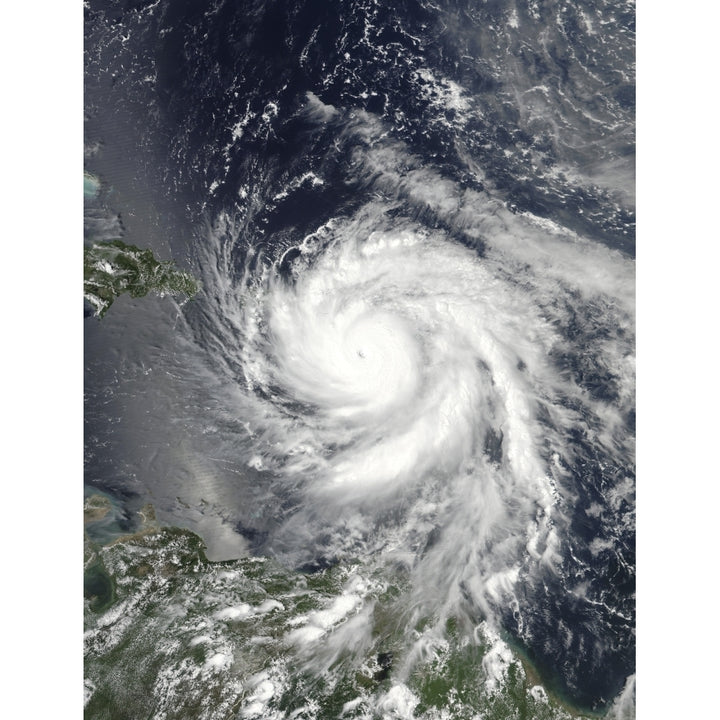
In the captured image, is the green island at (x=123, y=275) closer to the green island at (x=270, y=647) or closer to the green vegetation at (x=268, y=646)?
the green vegetation at (x=268, y=646)

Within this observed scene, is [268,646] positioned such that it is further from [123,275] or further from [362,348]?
[123,275]

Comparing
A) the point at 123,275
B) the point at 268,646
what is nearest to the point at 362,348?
the point at 123,275

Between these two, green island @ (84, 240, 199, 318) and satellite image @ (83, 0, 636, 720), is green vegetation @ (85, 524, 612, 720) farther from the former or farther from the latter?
green island @ (84, 240, 199, 318)

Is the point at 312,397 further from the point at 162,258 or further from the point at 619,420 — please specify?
the point at 619,420

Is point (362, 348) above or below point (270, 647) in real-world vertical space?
above

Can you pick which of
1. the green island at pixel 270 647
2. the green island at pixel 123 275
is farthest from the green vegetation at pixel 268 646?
the green island at pixel 123 275

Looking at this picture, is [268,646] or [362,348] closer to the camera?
[268,646]
